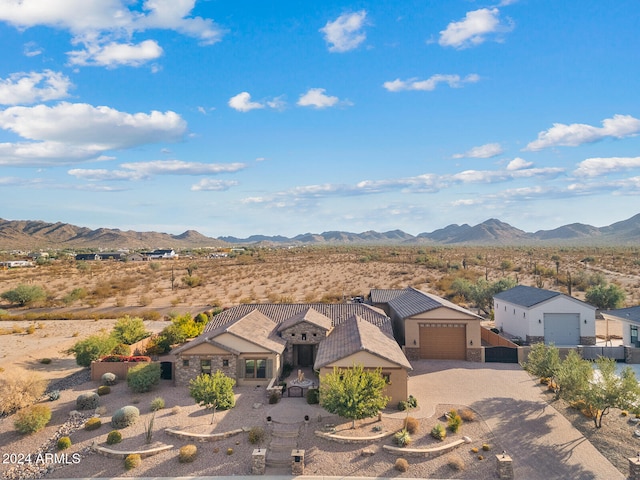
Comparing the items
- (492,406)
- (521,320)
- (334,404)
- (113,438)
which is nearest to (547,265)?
(521,320)

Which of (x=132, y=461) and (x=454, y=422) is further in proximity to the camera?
(x=454, y=422)

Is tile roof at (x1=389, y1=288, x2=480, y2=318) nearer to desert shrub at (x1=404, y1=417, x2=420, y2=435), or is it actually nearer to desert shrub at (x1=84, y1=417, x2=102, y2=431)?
desert shrub at (x1=404, y1=417, x2=420, y2=435)

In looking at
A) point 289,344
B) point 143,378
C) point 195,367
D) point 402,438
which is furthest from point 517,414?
point 143,378

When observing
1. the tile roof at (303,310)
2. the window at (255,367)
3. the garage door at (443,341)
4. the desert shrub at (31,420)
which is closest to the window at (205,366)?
the window at (255,367)

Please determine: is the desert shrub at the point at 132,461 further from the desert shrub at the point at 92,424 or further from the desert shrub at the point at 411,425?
the desert shrub at the point at 411,425

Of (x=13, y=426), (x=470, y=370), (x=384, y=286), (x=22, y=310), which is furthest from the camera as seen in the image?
(x=384, y=286)

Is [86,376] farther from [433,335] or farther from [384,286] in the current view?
[384,286]

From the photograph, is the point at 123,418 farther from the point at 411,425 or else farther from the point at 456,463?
the point at 456,463
